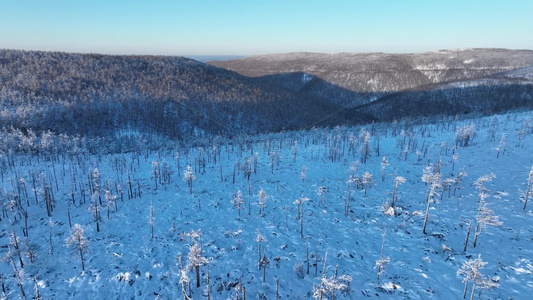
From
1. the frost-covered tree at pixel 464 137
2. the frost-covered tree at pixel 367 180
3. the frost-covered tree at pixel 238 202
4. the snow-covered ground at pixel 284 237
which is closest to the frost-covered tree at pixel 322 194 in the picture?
the snow-covered ground at pixel 284 237

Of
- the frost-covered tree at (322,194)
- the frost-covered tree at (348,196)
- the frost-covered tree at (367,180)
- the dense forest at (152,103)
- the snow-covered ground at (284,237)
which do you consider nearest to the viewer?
the snow-covered ground at (284,237)

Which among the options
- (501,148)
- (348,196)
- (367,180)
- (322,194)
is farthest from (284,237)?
(501,148)

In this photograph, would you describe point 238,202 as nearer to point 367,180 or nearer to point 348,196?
point 348,196

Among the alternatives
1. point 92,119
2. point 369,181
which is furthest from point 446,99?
point 92,119

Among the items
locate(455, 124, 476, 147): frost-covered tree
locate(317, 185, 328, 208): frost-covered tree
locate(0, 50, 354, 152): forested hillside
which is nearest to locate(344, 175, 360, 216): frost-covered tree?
locate(317, 185, 328, 208): frost-covered tree

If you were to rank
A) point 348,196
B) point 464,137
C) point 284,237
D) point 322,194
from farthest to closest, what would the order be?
point 464,137, point 322,194, point 348,196, point 284,237

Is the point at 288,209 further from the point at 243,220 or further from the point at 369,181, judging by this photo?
the point at 369,181

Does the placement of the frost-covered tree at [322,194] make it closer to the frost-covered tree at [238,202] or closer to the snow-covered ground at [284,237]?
the snow-covered ground at [284,237]

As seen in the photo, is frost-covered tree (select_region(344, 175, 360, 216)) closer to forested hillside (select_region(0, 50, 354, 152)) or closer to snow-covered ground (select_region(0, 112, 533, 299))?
snow-covered ground (select_region(0, 112, 533, 299))
